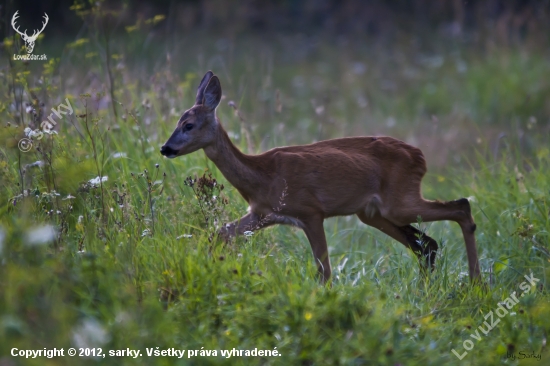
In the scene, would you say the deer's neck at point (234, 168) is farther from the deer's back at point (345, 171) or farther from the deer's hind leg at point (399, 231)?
the deer's hind leg at point (399, 231)

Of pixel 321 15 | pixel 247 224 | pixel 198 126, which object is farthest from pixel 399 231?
pixel 321 15

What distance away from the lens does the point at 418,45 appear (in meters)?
17.0

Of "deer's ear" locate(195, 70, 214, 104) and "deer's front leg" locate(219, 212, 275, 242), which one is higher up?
"deer's ear" locate(195, 70, 214, 104)

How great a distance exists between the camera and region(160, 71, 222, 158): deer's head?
521 centimetres

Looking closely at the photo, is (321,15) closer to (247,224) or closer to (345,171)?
(345,171)

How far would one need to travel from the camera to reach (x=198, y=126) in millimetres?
5363

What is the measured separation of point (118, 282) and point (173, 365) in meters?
0.71

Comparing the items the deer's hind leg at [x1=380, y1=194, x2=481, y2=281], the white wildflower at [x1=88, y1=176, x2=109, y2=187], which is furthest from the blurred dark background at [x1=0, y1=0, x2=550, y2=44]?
the white wildflower at [x1=88, y1=176, x2=109, y2=187]

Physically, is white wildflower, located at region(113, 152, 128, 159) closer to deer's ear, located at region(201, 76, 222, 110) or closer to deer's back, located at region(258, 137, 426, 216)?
deer's ear, located at region(201, 76, 222, 110)

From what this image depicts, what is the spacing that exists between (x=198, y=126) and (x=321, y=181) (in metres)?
0.99

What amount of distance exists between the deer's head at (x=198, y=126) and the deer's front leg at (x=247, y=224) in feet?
1.98

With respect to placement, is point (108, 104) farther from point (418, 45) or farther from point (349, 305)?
point (418, 45)

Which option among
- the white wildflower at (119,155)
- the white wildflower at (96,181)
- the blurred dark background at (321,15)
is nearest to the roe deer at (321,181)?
the white wildflower at (96,181)

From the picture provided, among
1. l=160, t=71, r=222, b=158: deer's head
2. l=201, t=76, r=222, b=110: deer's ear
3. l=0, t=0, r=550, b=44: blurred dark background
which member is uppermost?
l=0, t=0, r=550, b=44: blurred dark background
